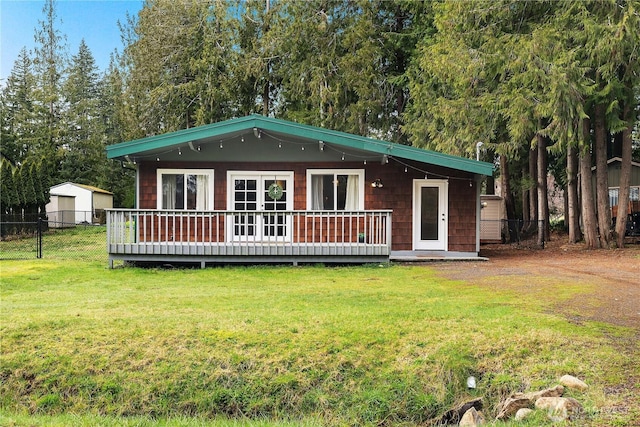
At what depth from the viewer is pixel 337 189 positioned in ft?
39.9

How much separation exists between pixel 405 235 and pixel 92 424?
9.38m

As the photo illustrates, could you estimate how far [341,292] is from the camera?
7.34 m

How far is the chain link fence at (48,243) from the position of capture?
12.1 meters

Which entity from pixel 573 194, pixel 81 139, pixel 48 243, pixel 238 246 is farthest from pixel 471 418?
pixel 81 139

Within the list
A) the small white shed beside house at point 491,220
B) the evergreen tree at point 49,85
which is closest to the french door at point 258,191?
the small white shed beside house at point 491,220

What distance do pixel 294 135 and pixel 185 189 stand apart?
3051 mm

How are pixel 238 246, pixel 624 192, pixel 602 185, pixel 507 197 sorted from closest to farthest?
pixel 238 246 → pixel 624 192 → pixel 602 185 → pixel 507 197

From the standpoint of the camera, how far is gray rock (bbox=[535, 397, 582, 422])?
3490 mm

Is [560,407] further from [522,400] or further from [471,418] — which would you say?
[471,418]

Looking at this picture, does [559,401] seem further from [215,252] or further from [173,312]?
[215,252]

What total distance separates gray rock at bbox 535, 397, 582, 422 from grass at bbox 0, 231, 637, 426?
10cm

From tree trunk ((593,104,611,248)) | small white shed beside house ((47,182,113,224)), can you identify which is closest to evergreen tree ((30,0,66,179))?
small white shed beside house ((47,182,113,224))

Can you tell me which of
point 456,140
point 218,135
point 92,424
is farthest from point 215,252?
point 456,140

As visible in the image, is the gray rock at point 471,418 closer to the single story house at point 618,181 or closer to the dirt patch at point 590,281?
the dirt patch at point 590,281
